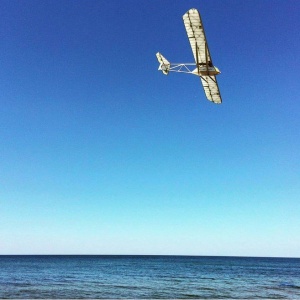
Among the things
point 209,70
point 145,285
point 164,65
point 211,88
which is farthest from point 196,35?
point 145,285

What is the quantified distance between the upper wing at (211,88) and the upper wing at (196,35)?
49.9 inches

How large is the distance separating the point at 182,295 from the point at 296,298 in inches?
316

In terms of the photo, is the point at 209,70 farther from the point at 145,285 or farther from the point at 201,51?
the point at 145,285

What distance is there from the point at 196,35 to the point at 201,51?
43.2 inches

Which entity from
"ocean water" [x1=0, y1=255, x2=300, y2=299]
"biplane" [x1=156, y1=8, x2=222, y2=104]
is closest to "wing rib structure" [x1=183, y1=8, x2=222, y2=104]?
"biplane" [x1=156, y1=8, x2=222, y2=104]

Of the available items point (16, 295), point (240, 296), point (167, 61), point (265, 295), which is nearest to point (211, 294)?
point (240, 296)

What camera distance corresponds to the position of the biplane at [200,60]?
12.3 meters

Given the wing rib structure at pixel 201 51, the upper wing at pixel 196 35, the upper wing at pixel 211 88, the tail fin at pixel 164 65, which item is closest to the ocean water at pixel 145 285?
the upper wing at pixel 211 88

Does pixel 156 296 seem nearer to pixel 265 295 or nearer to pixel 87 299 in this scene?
pixel 87 299

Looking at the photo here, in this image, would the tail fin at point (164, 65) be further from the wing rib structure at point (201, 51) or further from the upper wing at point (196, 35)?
the upper wing at point (196, 35)

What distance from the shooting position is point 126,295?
958 inches

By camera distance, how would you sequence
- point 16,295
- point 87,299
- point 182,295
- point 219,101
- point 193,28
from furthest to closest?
point 182,295 → point 16,295 → point 87,299 → point 219,101 → point 193,28

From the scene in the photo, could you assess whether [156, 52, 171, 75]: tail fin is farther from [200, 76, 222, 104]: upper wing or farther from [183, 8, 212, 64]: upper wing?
[183, 8, 212, 64]: upper wing

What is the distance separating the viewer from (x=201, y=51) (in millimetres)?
14016
